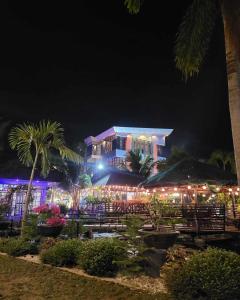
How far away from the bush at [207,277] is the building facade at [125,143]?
112 feet

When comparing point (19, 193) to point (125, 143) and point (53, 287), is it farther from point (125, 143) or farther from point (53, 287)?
point (125, 143)

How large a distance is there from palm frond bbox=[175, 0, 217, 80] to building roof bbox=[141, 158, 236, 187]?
7315mm

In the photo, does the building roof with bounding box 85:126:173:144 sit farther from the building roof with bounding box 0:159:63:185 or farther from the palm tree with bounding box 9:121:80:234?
the palm tree with bounding box 9:121:80:234

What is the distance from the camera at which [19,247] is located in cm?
858

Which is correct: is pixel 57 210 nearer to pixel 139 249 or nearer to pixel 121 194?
pixel 139 249

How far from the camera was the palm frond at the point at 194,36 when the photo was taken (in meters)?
7.48

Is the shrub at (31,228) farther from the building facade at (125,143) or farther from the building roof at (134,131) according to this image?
the building roof at (134,131)

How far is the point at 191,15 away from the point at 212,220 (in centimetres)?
871

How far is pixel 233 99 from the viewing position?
556 centimetres

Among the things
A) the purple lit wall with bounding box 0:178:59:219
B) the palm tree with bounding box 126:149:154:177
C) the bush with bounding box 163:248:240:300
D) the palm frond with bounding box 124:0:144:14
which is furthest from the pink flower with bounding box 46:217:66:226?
the palm tree with bounding box 126:149:154:177

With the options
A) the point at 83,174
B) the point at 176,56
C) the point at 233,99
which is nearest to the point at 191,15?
the point at 176,56

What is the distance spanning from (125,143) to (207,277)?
120 ft

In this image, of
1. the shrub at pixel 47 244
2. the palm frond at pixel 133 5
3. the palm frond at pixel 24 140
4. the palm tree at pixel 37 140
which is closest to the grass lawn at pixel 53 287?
the shrub at pixel 47 244

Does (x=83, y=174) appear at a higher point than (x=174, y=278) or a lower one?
higher
